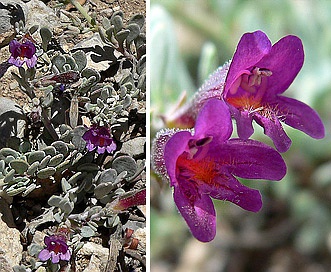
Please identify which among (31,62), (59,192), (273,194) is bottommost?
(273,194)

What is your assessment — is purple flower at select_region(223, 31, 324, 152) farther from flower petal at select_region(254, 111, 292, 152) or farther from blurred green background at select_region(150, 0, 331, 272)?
blurred green background at select_region(150, 0, 331, 272)

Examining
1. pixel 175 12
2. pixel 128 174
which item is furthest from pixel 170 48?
pixel 175 12

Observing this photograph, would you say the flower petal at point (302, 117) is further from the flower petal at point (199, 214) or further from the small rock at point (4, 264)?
the small rock at point (4, 264)

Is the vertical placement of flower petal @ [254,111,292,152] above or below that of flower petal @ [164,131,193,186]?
above

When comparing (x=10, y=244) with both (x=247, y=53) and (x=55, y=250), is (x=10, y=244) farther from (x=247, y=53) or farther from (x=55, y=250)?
(x=247, y=53)

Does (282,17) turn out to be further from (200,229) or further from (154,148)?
(200,229)

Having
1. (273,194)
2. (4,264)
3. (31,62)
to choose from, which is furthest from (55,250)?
(273,194)

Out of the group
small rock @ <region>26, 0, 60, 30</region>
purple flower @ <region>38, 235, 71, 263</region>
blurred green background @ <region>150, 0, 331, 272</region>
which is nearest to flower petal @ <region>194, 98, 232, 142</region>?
purple flower @ <region>38, 235, 71, 263</region>
